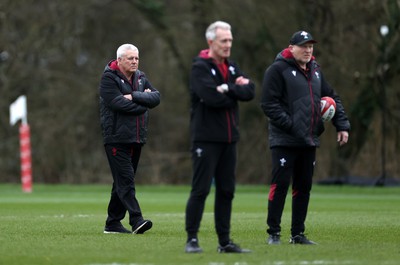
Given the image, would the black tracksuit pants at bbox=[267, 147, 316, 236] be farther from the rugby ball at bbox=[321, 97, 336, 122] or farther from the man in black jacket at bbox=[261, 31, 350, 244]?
the rugby ball at bbox=[321, 97, 336, 122]

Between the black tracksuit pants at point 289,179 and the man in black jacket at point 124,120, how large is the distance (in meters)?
2.08

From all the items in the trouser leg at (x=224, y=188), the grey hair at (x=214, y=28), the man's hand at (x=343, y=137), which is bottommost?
the trouser leg at (x=224, y=188)

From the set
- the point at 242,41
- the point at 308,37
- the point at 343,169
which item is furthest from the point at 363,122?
the point at 308,37

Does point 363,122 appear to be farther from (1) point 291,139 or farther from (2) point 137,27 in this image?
(1) point 291,139

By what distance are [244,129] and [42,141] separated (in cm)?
778

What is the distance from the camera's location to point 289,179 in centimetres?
1209

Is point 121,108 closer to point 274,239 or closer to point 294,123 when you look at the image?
point 294,123

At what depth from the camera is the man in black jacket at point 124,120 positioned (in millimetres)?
13570

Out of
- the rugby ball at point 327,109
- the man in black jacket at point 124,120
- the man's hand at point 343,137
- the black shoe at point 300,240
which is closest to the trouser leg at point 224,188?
the black shoe at point 300,240

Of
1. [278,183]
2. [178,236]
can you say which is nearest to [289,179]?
[278,183]

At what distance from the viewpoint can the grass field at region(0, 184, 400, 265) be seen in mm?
10297

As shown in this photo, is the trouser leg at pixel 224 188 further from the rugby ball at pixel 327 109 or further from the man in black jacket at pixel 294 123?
the rugby ball at pixel 327 109

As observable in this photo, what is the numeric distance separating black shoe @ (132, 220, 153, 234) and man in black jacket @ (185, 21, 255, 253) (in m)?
2.69

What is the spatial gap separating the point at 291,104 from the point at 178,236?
7.45 feet
